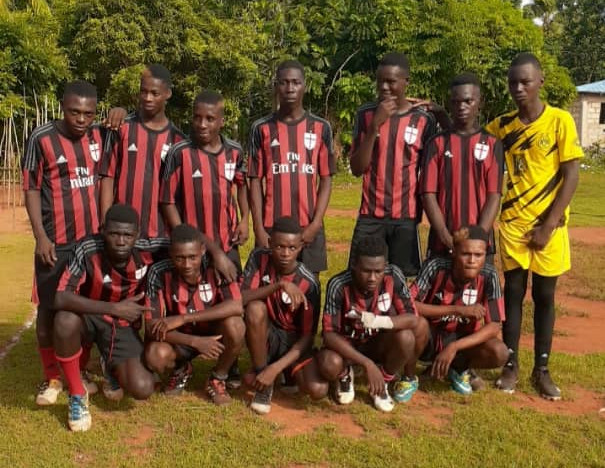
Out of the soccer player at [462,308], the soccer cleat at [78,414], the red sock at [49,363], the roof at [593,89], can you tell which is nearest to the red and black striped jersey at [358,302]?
the soccer player at [462,308]

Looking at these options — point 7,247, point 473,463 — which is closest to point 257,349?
point 473,463

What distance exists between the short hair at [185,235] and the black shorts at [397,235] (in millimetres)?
1202

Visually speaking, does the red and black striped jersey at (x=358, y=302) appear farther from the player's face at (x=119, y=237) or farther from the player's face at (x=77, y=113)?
the player's face at (x=77, y=113)

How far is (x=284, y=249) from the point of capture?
178 inches

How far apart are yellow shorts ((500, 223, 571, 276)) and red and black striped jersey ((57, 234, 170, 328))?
8.18 feet

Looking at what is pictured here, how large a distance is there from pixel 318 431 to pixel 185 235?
4.74 feet

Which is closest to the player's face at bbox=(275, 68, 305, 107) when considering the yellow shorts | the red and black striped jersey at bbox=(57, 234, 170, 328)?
the red and black striped jersey at bbox=(57, 234, 170, 328)

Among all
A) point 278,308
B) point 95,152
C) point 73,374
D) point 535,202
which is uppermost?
point 95,152

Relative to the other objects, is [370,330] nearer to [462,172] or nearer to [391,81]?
[462,172]

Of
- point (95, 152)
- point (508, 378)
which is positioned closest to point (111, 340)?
point (95, 152)

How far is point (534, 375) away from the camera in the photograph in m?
4.98

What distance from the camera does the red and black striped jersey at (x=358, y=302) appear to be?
4.52m

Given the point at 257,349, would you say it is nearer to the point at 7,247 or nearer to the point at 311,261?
the point at 311,261

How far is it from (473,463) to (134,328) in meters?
2.29
